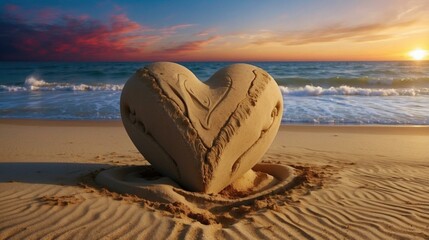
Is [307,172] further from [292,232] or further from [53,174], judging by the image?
[53,174]

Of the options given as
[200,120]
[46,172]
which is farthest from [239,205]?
[46,172]

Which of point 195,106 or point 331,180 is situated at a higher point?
point 195,106

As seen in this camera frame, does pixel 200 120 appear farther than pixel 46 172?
No

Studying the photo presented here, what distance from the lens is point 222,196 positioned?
476cm

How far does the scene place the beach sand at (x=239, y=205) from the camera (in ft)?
12.2

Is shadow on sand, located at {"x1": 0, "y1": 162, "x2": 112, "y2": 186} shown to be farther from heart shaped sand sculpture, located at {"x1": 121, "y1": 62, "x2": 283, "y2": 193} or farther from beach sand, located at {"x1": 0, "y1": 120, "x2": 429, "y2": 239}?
heart shaped sand sculpture, located at {"x1": 121, "y1": 62, "x2": 283, "y2": 193}

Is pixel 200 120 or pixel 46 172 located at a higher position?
pixel 200 120

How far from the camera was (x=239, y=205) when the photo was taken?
15.0 feet

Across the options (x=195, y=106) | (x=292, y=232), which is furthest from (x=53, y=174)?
(x=292, y=232)

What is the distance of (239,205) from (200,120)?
110cm

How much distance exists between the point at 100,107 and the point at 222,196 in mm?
11407

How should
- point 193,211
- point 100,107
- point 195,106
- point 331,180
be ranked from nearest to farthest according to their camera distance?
point 193,211
point 195,106
point 331,180
point 100,107

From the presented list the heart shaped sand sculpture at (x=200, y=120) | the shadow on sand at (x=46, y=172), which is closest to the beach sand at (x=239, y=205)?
the shadow on sand at (x=46, y=172)

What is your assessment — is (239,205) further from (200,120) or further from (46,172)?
(46,172)
